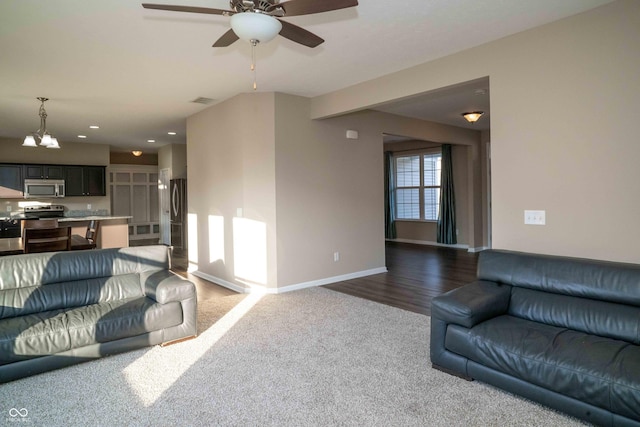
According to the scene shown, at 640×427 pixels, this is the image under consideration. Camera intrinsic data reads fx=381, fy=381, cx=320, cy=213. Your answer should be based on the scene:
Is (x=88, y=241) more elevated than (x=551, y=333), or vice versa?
(x=88, y=241)

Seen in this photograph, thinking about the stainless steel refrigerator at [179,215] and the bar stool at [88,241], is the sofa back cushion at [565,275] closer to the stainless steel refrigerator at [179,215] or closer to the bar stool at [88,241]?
the bar stool at [88,241]

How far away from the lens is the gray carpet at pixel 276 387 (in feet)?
7.45

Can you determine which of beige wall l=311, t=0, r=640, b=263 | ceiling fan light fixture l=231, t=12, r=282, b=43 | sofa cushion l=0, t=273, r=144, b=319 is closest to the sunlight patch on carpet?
sofa cushion l=0, t=273, r=144, b=319

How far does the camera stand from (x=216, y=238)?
600 centimetres

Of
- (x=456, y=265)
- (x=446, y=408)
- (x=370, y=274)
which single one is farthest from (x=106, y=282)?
(x=456, y=265)

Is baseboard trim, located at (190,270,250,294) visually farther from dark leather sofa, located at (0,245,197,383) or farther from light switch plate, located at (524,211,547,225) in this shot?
light switch plate, located at (524,211,547,225)

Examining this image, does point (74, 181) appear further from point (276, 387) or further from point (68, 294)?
point (276, 387)

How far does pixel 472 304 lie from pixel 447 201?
677 cm

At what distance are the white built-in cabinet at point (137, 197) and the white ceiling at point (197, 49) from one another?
16.6 feet

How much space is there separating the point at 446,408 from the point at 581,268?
1420 mm

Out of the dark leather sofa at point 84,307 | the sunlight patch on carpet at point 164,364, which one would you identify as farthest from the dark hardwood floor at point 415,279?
the dark leather sofa at point 84,307

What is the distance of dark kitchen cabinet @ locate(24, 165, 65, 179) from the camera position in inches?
327

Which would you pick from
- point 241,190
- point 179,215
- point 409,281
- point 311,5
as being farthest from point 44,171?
point 311,5

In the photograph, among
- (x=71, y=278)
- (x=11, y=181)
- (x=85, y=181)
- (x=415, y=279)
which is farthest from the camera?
(x=85, y=181)
